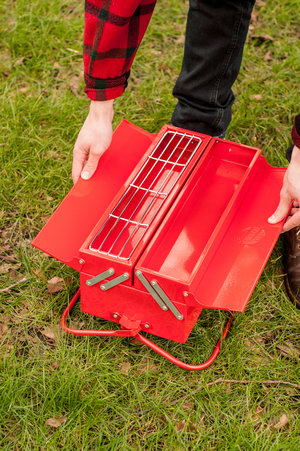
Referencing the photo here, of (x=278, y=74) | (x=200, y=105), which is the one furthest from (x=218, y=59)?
(x=278, y=74)

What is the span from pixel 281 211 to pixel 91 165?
2.49ft

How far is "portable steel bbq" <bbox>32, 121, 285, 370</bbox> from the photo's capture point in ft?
5.81

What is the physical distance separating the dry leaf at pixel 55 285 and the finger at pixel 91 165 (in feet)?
1.50

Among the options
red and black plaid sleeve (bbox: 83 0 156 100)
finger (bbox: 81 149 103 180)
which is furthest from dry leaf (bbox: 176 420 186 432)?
red and black plaid sleeve (bbox: 83 0 156 100)

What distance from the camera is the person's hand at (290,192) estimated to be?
5.62ft

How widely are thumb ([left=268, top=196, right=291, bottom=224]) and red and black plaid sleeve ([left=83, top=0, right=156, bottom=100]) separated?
2.37 feet

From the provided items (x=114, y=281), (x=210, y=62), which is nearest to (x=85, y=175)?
(x=114, y=281)

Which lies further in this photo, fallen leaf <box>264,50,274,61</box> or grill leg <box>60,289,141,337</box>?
fallen leaf <box>264,50,274,61</box>

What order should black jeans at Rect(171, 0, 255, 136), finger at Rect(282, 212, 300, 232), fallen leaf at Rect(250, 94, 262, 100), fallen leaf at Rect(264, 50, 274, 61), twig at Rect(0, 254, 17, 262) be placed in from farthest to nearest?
fallen leaf at Rect(264, 50, 274, 61) → fallen leaf at Rect(250, 94, 262, 100) → twig at Rect(0, 254, 17, 262) → black jeans at Rect(171, 0, 255, 136) → finger at Rect(282, 212, 300, 232)

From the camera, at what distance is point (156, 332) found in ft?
6.26

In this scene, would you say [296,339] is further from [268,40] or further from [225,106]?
[268,40]

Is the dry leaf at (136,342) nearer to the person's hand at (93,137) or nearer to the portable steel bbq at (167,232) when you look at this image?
the portable steel bbq at (167,232)

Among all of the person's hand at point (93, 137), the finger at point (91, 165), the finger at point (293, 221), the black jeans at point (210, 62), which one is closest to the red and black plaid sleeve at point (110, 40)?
the person's hand at point (93, 137)

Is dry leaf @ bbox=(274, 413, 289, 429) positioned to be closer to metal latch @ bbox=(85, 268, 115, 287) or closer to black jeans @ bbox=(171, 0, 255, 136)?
metal latch @ bbox=(85, 268, 115, 287)
